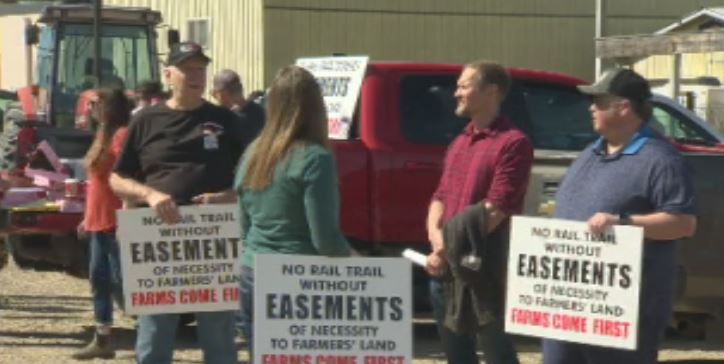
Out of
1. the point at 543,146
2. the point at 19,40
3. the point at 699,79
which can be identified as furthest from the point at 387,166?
the point at 19,40

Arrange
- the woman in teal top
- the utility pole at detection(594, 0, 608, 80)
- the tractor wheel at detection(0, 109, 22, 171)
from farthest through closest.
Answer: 1. the utility pole at detection(594, 0, 608, 80)
2. the tractor wheel at detection(0, 109, 22, 171)
3. the woman in teal top

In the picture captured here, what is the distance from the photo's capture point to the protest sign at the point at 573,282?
21.2ft

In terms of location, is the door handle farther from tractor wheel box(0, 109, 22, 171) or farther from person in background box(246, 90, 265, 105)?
tractor wheel box(0, 109, 22, 171)

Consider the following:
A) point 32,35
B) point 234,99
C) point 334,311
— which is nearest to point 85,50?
point 32,35

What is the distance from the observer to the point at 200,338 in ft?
26.0

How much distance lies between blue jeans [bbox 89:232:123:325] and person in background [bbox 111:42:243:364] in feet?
9.04

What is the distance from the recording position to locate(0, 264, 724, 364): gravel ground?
1159cm

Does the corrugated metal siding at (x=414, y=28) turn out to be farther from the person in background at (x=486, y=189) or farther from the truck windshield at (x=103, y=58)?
the person in background at (x=486, y=189)

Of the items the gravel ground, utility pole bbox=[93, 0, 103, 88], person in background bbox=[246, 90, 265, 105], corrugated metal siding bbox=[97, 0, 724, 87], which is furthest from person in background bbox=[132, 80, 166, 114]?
corrugated metal siding bbox=[97, 0, 724, 87]

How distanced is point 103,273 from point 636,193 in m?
5.23

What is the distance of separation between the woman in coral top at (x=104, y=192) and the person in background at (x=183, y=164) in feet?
8.52

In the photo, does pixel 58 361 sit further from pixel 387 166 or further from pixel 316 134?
pixel 316 134

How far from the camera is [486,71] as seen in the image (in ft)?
24.1

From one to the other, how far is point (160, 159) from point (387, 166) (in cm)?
380
